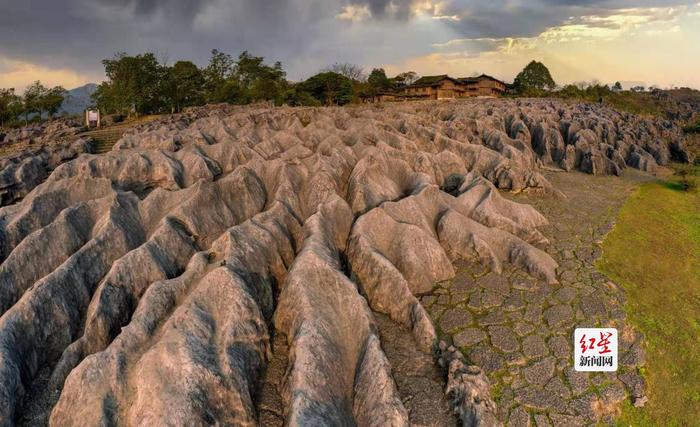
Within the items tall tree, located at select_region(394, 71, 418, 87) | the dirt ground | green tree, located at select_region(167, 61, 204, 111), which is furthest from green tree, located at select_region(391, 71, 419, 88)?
the dirt ground

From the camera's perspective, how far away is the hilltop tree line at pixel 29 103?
8525cm

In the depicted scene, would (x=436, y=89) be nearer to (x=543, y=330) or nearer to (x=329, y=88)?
(x=329, y=88)

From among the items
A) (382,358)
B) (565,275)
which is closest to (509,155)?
(565,275)

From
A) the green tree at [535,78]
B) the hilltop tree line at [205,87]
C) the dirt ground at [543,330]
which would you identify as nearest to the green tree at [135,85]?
the hilltop tree line at [205,87]

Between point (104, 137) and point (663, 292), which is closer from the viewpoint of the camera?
point (663, 292)

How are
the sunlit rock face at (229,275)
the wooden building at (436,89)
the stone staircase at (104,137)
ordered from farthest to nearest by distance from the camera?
1. the wooden building at (436,89)
2. the stone staircase at (104,137)
3. the sunlit rock face at (229,275)

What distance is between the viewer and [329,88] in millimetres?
98312

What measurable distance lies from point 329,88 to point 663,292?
9289cm

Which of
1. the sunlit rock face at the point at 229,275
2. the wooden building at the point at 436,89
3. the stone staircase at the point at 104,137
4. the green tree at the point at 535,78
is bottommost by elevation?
the sunlit rock face at the point at 229,275

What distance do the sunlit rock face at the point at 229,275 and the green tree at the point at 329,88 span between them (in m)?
76.8

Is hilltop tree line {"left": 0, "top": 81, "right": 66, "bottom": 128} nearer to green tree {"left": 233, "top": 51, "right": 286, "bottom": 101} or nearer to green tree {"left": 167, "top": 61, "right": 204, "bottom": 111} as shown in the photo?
green tree {"left": 167, "top": 61, "right": 204, "bottom": 111}

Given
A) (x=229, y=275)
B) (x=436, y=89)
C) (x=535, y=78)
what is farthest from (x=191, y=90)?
(x=535, y=78)

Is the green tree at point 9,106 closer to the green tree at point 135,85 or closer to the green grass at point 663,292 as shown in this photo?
the green tree at point 135,85

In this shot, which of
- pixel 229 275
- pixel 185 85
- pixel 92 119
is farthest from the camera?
pixel 185 85
